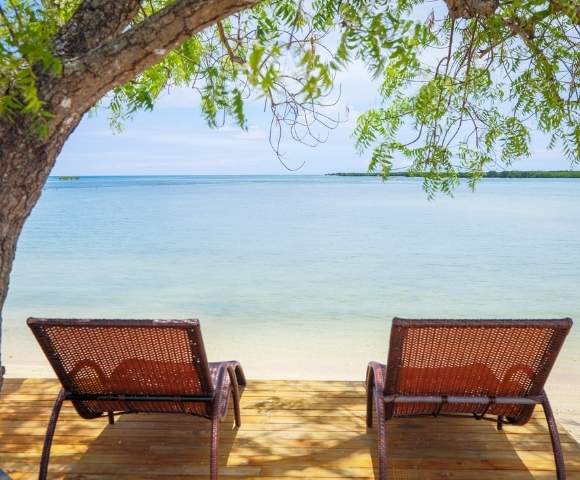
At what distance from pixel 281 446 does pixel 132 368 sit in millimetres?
843

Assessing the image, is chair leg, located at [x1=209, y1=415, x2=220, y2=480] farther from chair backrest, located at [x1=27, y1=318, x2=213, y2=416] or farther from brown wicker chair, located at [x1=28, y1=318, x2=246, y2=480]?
chair backrest, located at [x1=27, y1=318, x2=213, y2=416]

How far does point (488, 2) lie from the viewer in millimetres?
2330

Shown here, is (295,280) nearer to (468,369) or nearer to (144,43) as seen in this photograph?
(468,369)

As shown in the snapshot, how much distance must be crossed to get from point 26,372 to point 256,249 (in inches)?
440

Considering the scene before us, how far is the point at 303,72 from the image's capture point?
99cm

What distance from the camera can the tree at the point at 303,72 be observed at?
122 centimetres

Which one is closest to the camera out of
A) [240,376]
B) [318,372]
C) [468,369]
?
[468,369]

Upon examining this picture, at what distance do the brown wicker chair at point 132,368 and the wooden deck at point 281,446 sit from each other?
9.4 inches

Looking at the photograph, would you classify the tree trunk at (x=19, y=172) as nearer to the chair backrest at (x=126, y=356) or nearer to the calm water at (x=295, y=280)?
the chair backrest at (x=126, y=356)

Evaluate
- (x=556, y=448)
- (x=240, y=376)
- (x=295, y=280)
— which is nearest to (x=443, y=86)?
(x=556, y=448)

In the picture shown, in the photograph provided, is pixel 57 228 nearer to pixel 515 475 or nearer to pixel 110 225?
pixel 110 225

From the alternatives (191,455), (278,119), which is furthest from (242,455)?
(278,119)

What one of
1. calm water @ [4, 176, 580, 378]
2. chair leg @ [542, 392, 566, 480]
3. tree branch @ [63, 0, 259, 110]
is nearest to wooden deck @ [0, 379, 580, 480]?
chair leg @ [542, 392, 566, 480]

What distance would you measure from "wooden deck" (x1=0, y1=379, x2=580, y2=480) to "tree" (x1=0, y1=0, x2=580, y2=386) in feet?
3.64
